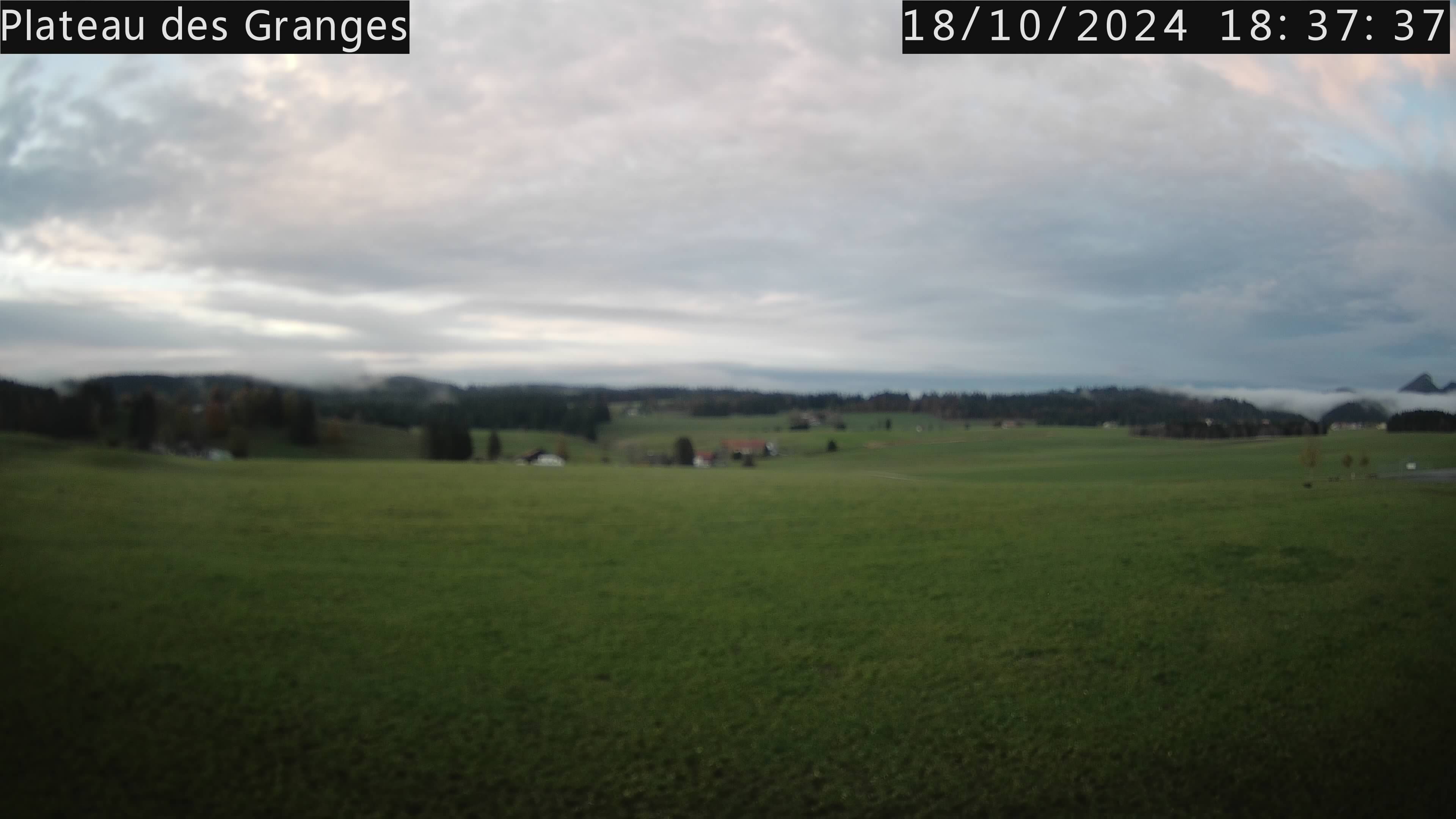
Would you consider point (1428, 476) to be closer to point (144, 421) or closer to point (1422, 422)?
point (1422, 422)

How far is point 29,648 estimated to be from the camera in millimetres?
7191

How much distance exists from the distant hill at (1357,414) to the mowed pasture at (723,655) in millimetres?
291

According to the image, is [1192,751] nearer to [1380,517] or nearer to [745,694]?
[745,694]

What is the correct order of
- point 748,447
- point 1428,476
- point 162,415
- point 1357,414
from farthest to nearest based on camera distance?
point 748,447 < point 162,415 < point 1357,414 < point 1428,476

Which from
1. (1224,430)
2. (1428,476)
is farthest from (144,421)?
(1428,476)

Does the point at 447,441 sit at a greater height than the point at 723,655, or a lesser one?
greater

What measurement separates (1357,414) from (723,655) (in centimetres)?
1125

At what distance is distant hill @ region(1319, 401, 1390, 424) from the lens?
12570 millimetres

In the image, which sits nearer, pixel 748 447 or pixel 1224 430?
pixel 1224 430

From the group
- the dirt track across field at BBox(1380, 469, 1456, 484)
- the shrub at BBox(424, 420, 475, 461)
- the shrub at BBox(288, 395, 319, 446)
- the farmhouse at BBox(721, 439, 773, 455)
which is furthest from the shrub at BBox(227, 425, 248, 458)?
the dirt track across field at BBox(1380, 469, 1456, 484)

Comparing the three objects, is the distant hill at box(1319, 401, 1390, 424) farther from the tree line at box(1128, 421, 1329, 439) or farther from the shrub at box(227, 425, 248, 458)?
the shrub at box(227, 425, 248, 458)

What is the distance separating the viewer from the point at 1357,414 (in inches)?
501

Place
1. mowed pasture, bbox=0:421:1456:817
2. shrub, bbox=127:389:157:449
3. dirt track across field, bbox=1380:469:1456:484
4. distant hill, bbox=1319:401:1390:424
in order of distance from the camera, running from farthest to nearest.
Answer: shrub, bbox=127:389:157:449 → distant hill, bbox=1319:401:1390:424 → dirt track across field, bbox=1380:469:1456:484 → mowed pasture, bbox=0:421:1456:817

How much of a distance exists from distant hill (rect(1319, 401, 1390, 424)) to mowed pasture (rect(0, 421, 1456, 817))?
11.5 inches
